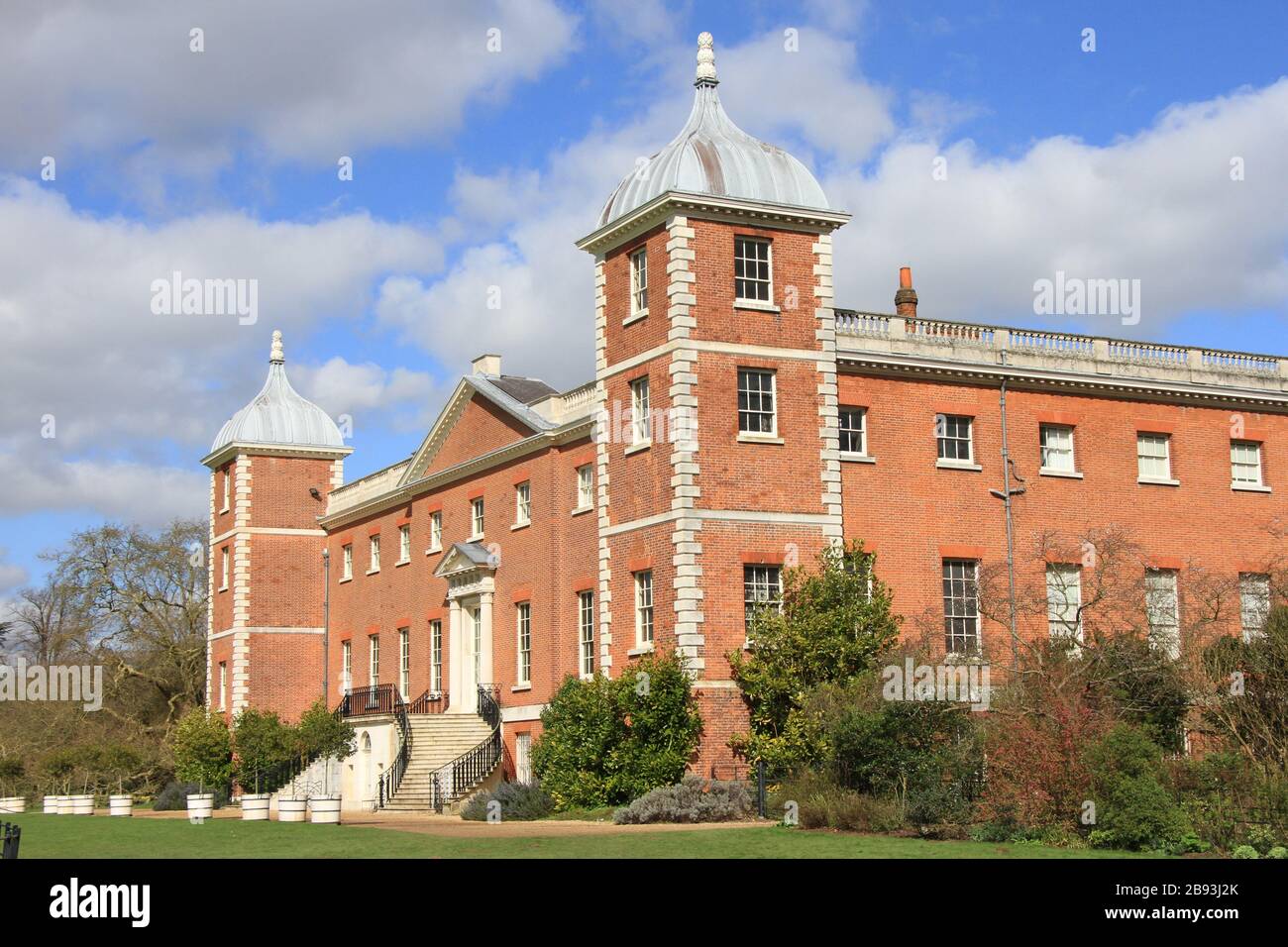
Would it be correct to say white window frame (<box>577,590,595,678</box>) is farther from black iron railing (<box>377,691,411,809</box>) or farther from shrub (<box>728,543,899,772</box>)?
shrub (<box>728,543,899,772</box>)

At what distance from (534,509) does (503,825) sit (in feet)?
36.5

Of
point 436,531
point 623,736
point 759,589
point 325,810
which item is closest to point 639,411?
point 759,589

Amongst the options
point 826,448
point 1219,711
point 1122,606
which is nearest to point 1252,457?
point 1122,606

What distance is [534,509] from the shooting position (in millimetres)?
38875

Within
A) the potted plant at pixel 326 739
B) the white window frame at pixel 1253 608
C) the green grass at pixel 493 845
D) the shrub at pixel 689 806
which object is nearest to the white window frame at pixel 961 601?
the white window frame at pixel 1253 608

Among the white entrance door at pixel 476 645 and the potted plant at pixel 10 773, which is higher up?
the white entrance door at pixel 476 645

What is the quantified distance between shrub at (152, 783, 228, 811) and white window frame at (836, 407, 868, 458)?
23.0 meters

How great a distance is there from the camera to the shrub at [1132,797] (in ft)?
67.1

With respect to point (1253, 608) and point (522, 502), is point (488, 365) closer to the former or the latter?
point (522, 502)

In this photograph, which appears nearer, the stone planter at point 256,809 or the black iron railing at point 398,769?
the stone planter at point 256,809

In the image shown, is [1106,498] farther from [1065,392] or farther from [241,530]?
[241,530]

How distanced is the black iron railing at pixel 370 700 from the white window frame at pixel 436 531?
13.8 ft

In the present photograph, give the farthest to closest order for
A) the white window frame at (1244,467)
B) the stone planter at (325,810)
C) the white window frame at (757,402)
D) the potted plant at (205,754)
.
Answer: the potted plant at (205,754), the white window frame at (1244,467), the white window frame at (757,402), the stone planter at (325,810)

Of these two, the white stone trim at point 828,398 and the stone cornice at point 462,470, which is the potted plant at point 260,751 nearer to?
the stone cornice at point 462,470
